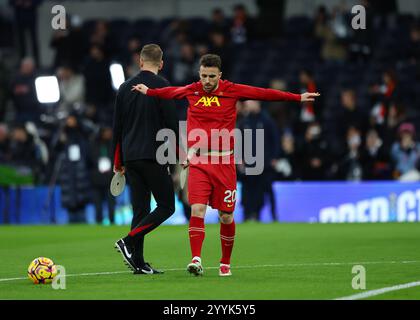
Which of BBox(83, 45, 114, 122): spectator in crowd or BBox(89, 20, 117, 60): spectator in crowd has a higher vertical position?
BBox(89, 20, 117, 60): spectator in crowd

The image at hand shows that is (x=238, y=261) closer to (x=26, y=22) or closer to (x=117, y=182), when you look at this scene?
(x=117, y=182)

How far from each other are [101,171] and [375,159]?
5536mm

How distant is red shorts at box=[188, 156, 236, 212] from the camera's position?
11.2 m

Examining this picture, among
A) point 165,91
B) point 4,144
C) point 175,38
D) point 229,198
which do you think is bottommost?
point 4,144

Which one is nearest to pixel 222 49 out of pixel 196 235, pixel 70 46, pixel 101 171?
pixel 70 46

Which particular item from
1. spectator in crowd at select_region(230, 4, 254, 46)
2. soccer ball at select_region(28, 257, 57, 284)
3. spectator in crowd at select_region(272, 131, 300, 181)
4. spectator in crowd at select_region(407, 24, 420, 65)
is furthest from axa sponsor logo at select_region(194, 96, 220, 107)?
spectator in crowd at select_region(230, 4, 254, 46)

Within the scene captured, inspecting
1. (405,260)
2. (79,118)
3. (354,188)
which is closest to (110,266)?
(405,260)

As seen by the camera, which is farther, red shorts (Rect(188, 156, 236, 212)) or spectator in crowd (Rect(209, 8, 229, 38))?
spectator in crowd (Rect(209, 8, 229, 38))

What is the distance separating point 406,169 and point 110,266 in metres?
11.0

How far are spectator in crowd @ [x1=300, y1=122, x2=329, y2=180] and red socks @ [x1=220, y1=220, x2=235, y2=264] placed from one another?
1204 centimetres

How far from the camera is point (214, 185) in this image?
11.3 meters

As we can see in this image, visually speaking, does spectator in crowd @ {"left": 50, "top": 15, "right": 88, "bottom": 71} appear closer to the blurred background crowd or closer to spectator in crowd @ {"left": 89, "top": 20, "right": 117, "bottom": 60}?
the blurred background crowd

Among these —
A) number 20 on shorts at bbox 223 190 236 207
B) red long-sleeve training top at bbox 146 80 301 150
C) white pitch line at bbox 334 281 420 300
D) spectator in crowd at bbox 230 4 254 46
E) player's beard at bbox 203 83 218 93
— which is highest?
spectator in crowd at bbox 230 4 254 46
